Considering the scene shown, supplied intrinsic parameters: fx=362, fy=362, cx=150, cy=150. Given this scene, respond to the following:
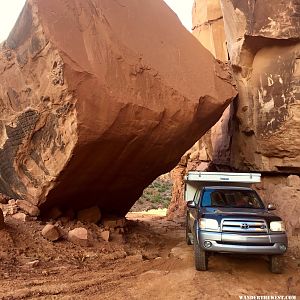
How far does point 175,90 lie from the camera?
9.49 metres

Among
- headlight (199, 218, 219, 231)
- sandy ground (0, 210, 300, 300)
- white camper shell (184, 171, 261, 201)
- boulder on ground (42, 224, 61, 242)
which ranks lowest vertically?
sandy ground (0, 210, 300, 300)

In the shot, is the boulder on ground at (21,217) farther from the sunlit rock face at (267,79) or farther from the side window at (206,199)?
the sunlit rock face at (267,79)

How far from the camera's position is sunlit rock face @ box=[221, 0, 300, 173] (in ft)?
35.2

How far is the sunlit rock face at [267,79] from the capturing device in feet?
35.2

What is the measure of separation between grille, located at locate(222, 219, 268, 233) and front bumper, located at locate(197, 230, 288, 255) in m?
0.10

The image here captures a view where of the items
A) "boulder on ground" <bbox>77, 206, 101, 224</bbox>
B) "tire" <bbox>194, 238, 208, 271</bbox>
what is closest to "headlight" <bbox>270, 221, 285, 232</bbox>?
"tire" <bbox>194, 238, 208, 271</bbox>

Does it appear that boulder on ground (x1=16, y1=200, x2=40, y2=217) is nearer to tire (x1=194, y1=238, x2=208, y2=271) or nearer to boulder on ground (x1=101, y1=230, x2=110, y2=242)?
boulder on ground (x1=101, y1=230, x2=110, y2=242)

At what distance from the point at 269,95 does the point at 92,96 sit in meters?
6.22

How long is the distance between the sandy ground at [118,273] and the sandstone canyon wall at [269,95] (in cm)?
332

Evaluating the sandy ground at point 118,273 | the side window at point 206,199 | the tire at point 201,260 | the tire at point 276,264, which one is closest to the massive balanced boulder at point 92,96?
the sandy ground at point 118,273

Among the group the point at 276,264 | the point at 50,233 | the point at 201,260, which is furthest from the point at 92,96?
the point at 276,264

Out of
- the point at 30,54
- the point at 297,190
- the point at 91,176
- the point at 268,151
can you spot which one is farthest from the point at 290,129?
the point at 30,54

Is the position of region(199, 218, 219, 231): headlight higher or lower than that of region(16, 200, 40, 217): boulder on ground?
higher

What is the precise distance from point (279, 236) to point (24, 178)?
622 cm
